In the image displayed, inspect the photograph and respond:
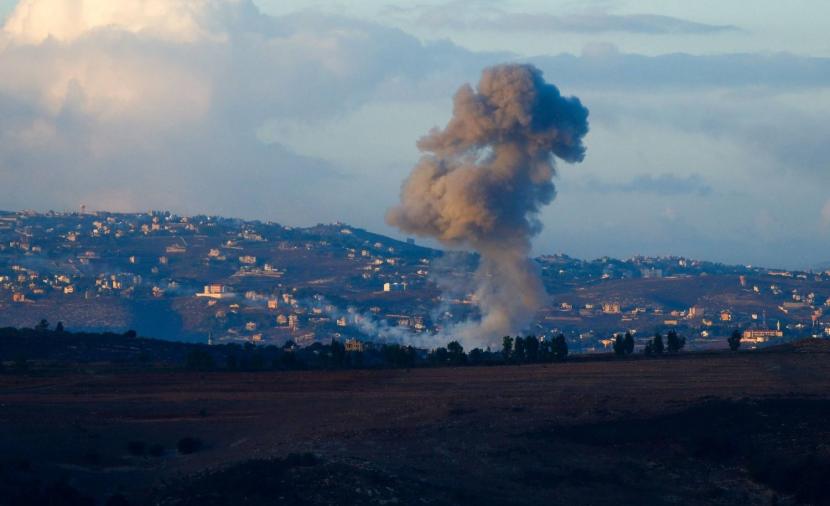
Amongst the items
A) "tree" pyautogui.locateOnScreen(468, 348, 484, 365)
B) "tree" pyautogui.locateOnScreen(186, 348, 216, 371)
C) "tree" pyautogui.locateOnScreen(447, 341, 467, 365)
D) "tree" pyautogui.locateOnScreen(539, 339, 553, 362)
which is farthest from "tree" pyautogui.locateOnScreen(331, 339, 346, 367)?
"tree" pyautogui.locateOnScreen(539, 339, 553, 362)

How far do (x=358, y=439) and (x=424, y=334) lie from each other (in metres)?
127

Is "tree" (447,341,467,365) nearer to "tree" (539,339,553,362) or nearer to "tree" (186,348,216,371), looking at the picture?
"tree" (539,339,553,362)

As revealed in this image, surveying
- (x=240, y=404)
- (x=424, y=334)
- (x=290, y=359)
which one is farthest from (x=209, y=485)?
(x=424, y=334)

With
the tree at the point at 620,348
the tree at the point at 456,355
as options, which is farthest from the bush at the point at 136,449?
the tree at the point at 620,348

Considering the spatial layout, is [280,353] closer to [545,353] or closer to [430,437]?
[545,353]

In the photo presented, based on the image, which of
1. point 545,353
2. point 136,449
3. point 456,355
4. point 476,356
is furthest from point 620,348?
point 136,449

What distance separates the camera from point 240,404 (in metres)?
87.1

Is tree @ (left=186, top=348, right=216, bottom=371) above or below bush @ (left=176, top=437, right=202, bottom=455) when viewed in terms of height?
above

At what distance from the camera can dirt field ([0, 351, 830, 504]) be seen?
62.9m

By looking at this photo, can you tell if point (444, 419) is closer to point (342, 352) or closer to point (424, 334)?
point (342, 352)

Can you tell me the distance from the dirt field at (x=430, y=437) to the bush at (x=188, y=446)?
0.33 m

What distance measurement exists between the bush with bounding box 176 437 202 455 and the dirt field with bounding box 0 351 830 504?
33 cm

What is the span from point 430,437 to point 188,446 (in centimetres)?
1194

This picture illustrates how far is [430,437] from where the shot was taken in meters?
73.7
